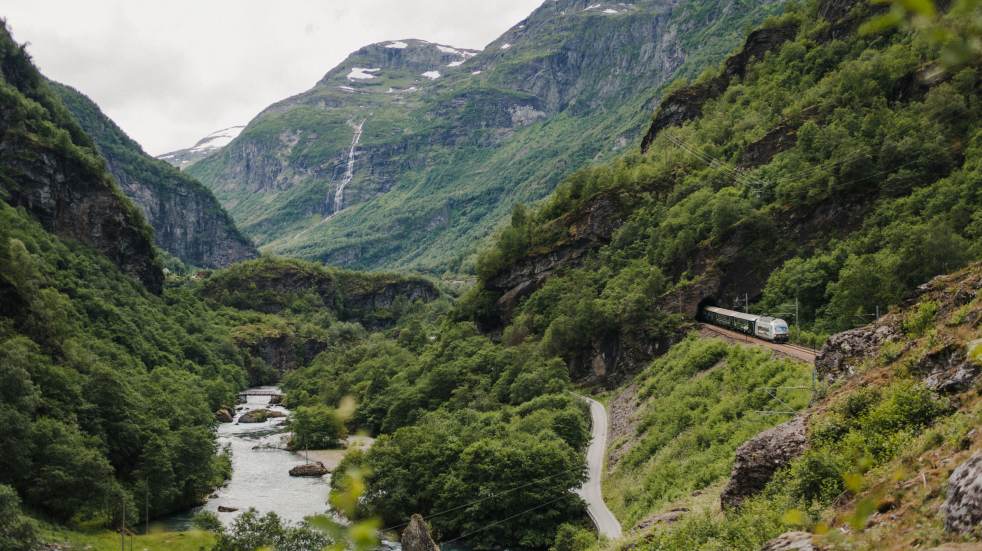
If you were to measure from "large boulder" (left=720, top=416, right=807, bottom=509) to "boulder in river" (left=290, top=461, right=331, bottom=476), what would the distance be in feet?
192

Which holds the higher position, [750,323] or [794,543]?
[794,543]

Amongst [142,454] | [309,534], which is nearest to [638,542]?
[309,534]

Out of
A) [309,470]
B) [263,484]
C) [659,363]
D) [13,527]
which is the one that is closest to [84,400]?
[263,484]

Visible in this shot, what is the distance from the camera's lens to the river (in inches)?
2343

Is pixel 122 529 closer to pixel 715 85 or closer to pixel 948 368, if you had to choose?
pixel 948 368

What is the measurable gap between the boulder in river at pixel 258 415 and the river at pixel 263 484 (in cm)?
788

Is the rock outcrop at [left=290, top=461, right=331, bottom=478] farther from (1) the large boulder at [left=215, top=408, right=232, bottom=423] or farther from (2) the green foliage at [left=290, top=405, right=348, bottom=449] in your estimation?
(1) the large boulder at [left=215, top=408, right=232, bottom=423]

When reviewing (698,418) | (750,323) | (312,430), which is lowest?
(312,430)

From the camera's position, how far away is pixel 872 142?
209 ft

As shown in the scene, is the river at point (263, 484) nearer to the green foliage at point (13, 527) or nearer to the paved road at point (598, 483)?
the green foliage at point (13, 527)

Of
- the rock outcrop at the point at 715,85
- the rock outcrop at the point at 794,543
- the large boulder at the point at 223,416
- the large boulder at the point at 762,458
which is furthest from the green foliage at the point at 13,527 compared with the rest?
the rock outcrop at the point at 715,85

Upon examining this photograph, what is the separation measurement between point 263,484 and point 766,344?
5136 cm

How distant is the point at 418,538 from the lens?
1624 inches

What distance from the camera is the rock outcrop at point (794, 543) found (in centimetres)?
1139
